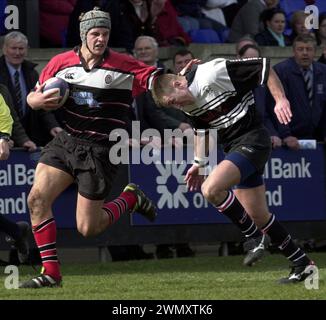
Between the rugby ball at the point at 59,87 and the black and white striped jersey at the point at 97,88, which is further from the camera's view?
the black and white striped jersey at the point at 97,88

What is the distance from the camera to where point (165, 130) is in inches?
549

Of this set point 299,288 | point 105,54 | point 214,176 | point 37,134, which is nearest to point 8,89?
point 37,134

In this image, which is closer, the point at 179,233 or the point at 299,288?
the point at 299,288

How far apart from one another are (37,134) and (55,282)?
3.16 metres

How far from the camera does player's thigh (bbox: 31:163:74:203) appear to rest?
35.3 feet

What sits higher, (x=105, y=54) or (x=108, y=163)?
(x=105, y=54)

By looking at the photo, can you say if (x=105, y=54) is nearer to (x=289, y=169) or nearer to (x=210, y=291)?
(x=210, y=291)

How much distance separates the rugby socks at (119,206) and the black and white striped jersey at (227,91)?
121 cm

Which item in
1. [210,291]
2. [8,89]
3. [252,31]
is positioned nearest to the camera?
[210,291]

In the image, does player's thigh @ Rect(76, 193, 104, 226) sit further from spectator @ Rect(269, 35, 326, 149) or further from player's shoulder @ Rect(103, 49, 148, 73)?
spectator @ Rect(269, 35, 326, 149)

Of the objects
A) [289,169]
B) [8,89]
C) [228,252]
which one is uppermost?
[8,89]

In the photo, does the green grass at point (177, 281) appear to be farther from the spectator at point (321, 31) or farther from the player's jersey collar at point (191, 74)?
the spectator at point (321, 31)

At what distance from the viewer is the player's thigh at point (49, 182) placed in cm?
1077

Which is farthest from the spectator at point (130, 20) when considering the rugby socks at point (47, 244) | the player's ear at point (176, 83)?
the rugby socks at point (47, 244)
